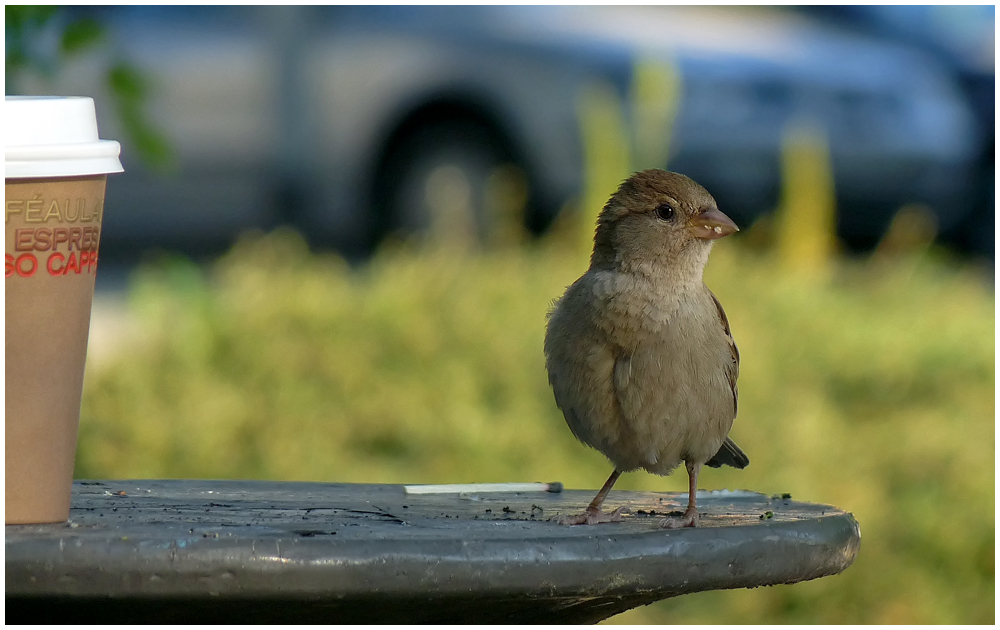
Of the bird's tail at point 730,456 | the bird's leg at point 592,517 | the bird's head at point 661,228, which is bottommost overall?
the bird's tail at point 730,456

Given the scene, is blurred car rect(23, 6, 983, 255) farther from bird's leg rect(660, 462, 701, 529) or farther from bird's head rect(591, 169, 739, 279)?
bird's leg rect(660, 462, 701, 529)

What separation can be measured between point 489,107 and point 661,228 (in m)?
6.86

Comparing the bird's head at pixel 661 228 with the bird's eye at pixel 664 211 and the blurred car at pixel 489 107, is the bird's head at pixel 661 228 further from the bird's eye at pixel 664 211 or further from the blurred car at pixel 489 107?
the blurred car at pixel 489 107

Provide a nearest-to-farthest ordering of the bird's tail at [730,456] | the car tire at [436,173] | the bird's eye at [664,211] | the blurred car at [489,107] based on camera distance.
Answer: the bird's eye at [664,211]
the bird's tail at [730,456]
the blurred car at [489,107]
the car tire at [436,173]

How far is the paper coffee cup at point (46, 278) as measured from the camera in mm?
1907

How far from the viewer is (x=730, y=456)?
9.93ft

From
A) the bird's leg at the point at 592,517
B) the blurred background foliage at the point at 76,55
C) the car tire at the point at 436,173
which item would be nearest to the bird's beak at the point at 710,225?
the bird's leg at the point at 592,517

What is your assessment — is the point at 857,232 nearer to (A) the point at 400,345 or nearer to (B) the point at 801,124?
(B) the point at 801,124

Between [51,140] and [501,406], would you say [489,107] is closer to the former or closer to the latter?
[501,406]

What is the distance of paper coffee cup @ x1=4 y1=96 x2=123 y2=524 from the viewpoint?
1.91 metres

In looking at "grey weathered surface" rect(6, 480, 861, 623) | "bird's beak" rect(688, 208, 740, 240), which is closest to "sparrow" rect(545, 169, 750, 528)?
"bird's beak" rect(688, 208, 740, 240)

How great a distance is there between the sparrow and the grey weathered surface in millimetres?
257

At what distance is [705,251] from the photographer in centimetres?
271

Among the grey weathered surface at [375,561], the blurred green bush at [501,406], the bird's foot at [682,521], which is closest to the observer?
the grey weathered surface at [375,561]
